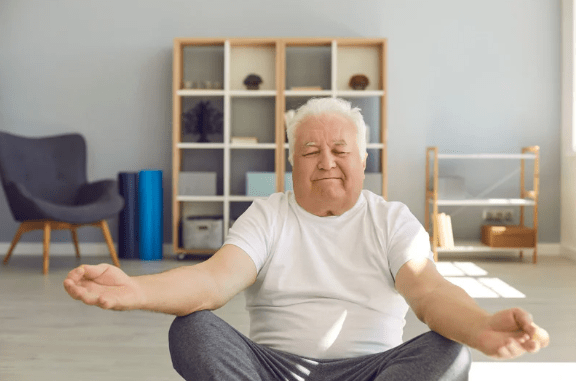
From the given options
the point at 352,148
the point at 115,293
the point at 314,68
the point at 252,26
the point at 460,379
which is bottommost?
the point at 460,379

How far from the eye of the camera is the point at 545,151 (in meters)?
4.87

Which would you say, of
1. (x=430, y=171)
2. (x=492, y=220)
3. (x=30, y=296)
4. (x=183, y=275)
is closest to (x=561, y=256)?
(x=492, y=220)

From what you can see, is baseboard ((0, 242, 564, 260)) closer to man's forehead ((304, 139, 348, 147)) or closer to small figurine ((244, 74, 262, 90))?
small figurine ((244, 74, 262, 90))

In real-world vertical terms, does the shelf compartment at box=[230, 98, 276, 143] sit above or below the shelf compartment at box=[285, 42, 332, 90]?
below

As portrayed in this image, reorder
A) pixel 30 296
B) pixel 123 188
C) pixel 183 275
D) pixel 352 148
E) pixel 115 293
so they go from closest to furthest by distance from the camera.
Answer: pixel 115 293
pixel 183 275
pixel 352 148
pixel 30 296
pixel 123 188

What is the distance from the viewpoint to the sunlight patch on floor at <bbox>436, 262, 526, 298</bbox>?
3.33 metres

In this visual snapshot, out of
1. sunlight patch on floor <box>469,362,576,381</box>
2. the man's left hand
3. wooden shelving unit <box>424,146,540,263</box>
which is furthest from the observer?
wooden shelving unit <box>424,146,540,263</box>

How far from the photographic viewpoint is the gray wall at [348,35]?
4.86 m

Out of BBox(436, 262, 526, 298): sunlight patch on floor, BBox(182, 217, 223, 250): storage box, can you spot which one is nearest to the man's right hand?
BBox(436, 262, 526, 298): sunlight patch on floor

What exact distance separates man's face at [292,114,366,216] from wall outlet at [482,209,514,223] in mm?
3877

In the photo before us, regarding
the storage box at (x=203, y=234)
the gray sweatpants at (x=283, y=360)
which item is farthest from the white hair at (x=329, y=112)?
the storage box at (x=203, y=234)

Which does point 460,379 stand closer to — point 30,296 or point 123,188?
point 30,296

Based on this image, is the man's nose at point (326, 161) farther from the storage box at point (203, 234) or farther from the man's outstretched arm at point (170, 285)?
the storage box at point (203, 234)

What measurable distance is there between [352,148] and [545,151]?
4.07m
